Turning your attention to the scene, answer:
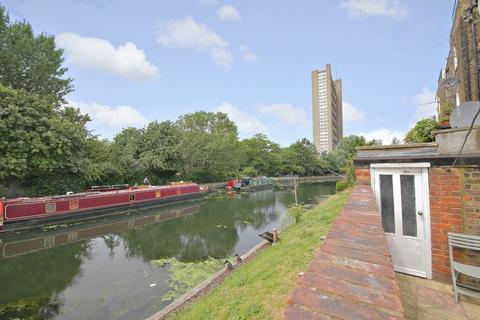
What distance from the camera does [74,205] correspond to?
1462 cm

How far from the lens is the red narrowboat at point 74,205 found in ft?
40.5

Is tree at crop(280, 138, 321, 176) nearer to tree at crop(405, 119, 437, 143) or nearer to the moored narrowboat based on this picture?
the moored narrowboat

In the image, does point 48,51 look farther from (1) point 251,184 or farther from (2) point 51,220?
(1) point 251,184

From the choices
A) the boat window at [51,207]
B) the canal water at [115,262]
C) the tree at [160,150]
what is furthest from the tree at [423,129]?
the tree at [160,150]

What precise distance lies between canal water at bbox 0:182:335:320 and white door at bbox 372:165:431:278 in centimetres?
490

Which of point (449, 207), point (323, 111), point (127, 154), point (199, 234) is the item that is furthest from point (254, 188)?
point (323, 111)

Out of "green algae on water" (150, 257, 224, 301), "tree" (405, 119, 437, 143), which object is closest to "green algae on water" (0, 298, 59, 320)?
"green algae on water" (150, 257, 224, 301)

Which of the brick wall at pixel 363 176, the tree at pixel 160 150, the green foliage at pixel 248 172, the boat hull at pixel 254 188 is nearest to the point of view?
the brick wall at pixel 363 176

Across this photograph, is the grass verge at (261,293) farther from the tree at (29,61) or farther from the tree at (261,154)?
the tree at (261,154)

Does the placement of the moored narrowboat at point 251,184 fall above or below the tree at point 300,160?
below

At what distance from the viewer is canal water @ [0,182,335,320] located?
5844 mm

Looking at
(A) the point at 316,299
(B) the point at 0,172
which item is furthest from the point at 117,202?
(A) the point at 316,299

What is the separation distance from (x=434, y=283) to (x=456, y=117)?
2.39 metres

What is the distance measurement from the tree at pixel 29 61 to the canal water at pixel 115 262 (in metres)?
14.1
